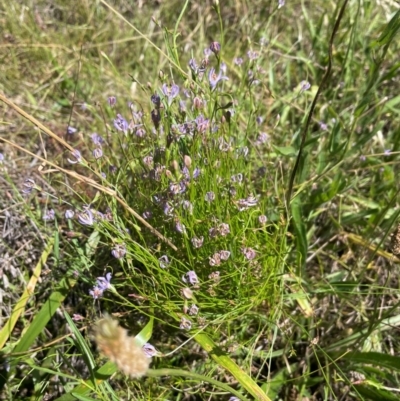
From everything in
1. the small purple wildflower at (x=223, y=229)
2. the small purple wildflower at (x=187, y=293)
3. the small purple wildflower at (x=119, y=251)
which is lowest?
the small purple wildflower at (x=187, y=293)

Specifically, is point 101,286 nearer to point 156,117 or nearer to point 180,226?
point 180,226

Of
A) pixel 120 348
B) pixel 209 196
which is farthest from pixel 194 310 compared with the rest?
pixel 120 348

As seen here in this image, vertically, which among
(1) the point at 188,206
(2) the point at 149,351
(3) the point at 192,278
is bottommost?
(2) the point at 149,351

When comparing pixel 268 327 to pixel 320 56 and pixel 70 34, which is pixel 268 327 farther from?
pixel 70 34

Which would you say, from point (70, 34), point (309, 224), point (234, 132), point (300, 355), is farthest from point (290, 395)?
point (70, 34)

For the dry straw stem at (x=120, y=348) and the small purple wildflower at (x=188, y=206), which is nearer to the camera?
the dry straw stem at (x=120, y=348)

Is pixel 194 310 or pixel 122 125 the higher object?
pixel 122 125

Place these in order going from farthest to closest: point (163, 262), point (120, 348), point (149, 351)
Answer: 1. point (163, 262)
2. point (149, 351)
3. point (120, 348)

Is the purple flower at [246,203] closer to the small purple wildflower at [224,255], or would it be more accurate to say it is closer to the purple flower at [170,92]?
the small purple wildflower at [224,255]

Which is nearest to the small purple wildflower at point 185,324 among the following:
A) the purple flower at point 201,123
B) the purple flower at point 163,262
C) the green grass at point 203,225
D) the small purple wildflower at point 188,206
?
the green grass at point 203,225
